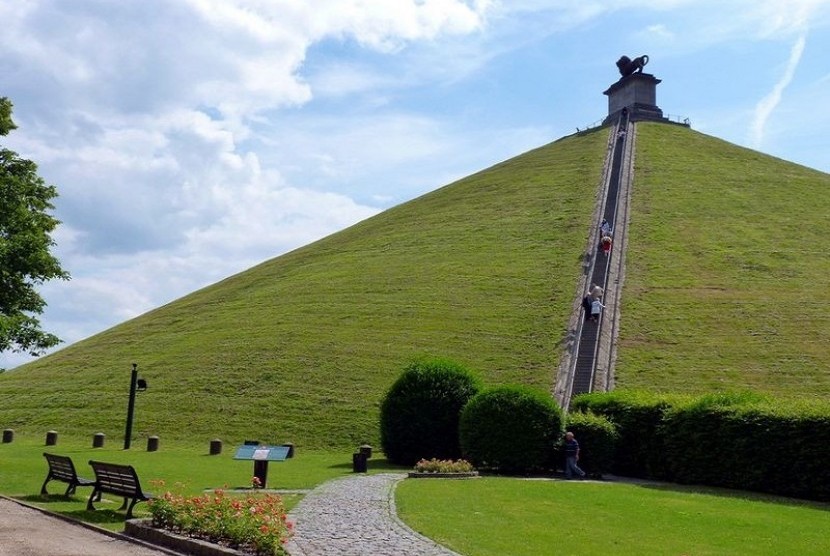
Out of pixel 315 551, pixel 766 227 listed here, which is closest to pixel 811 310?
pixel 766 227

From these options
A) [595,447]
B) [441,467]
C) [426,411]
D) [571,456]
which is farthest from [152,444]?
[595,447]

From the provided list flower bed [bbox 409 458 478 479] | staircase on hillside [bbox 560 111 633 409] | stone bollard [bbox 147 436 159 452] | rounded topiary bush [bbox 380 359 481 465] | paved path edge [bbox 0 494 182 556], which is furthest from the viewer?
staircase on hillside [bbox 560 111 633 409]

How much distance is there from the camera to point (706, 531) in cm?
1412

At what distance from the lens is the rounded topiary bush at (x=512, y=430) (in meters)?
25.2

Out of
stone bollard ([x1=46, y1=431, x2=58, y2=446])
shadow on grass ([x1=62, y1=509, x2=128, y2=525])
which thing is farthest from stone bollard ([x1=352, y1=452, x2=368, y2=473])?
stone bollard ([x1=46, y1=431, x2=58, y2=446])

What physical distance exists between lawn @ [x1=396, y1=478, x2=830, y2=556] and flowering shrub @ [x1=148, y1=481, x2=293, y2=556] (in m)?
2.49

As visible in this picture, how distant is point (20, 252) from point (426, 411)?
44.6ft

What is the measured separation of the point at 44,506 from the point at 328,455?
50.1 feet

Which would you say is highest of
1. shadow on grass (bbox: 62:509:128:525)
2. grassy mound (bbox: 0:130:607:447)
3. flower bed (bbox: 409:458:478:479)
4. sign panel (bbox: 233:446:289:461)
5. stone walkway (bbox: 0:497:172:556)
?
grassy mound (bbox: 0:130:607:447)

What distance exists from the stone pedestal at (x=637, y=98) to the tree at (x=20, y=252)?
7571 cm

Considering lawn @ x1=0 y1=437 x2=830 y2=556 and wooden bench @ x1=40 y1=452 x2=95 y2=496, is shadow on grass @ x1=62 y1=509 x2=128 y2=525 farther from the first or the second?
wooden bench @ x1=40 y1=452 x2=95 y2=496

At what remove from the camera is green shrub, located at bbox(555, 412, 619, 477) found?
83.6ft

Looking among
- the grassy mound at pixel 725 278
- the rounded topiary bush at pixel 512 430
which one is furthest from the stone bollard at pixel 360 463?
the grassy mound at pixel 725 278

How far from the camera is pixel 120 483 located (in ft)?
50.8
